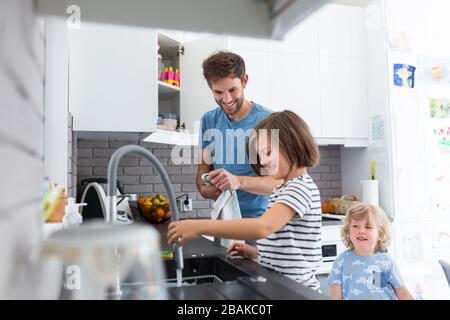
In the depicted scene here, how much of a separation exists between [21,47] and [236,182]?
0.62m

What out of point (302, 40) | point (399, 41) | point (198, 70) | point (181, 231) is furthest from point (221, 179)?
point (399, 41)

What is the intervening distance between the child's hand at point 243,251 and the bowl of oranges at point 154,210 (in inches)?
40.9

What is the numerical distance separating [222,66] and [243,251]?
61 centimetres

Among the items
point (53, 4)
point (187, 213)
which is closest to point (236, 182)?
point (53, 4)

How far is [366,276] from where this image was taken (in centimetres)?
108

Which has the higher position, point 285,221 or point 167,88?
point 167,88

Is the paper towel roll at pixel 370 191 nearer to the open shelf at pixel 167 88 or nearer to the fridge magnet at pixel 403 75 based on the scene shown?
the fridge magnet at pixel 403 75

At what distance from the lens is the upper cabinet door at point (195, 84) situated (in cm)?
198

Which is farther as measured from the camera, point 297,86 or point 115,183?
point 297,86

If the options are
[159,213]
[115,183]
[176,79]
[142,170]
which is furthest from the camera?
[142,170]

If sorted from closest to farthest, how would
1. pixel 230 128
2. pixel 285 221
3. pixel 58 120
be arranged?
1. pixel 285 221
2. pixel 58 120
3. pixel 230 128

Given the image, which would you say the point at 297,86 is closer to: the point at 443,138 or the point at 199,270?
the point at 443,138

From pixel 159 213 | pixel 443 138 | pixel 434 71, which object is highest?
pixel 434 71

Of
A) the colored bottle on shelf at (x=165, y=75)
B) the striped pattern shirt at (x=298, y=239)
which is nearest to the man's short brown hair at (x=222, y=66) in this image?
the striped pattern shirt at (x=298, y=239)
